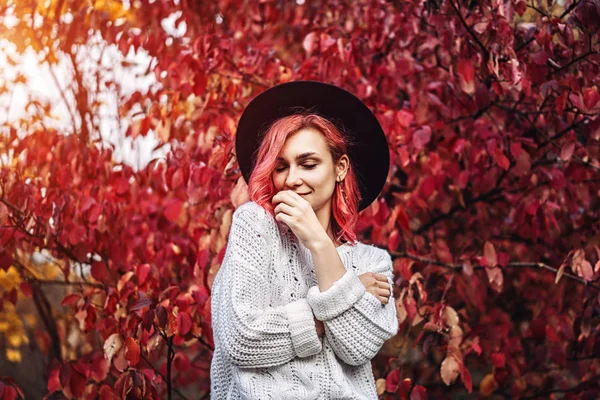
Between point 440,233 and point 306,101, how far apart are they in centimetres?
230

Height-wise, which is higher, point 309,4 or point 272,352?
point 309,4

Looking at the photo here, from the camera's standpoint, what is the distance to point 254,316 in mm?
1956

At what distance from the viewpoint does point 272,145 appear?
215cm

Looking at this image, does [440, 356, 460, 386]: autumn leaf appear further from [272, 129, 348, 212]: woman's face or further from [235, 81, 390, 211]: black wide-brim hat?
[272, 129, 348, 212]: woman's face

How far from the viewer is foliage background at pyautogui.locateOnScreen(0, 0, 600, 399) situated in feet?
10.1

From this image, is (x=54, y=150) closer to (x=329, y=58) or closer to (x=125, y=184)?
(x=125, y=184)

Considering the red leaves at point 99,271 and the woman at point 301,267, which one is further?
the red leaves at point 99,271

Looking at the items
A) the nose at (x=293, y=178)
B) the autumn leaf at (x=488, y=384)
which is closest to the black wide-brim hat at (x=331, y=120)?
the nose at (x=293, y=178)

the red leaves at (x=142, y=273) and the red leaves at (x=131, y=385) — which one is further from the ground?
the red leaves at (x=142, y=273)

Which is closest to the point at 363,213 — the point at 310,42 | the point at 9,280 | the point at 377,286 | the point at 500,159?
the point at 500,159

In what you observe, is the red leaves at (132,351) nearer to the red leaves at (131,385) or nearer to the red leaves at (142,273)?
the red leaves at (131,385)

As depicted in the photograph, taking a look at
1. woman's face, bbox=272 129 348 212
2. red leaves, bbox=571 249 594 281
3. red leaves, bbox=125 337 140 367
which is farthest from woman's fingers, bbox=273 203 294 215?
red leaves, bbox=571 249 594 281

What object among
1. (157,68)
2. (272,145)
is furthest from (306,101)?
(157,68)

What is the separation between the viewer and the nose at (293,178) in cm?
212
